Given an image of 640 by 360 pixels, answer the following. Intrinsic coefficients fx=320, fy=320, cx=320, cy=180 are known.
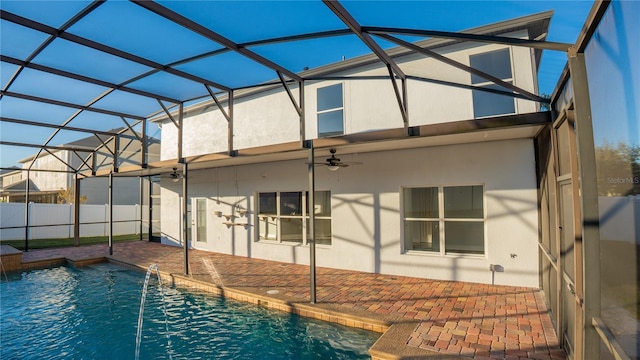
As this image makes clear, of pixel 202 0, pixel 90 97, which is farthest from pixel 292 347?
pixel 90 97

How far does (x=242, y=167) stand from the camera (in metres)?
10.7

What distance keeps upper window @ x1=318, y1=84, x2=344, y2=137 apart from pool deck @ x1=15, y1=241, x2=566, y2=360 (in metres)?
3.99

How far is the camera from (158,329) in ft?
17.1

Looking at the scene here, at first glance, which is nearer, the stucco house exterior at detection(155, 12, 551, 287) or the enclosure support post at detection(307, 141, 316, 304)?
the enclosure support post at detection(307, 141, 316, 304)

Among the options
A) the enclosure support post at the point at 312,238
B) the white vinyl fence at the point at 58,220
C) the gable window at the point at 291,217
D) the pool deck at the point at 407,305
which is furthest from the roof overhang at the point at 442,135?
the white vinyl fence at the point at 58,220

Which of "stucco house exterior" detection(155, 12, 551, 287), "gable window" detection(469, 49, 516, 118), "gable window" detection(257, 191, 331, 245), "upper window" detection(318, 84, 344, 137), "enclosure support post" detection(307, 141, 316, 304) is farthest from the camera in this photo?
"upper window" detection(318, 84, 344, 137)

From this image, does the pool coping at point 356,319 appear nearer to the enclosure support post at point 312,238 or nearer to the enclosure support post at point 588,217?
the enclosure support post at point 312,238

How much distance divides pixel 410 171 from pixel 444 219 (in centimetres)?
132

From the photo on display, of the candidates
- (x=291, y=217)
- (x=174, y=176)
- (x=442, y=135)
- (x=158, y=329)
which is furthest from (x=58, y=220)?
(x=442, y=135)

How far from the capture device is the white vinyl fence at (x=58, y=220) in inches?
634

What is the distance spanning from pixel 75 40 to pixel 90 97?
3.13 metres

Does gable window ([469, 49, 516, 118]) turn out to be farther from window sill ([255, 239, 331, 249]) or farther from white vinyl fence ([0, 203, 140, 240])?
white vinyl fence ([0, 203, 140, 240])

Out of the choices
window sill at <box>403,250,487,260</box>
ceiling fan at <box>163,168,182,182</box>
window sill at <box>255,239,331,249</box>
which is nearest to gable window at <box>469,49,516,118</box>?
window sill at <box>403,250,487,260</box>

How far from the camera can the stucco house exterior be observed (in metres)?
6.32
